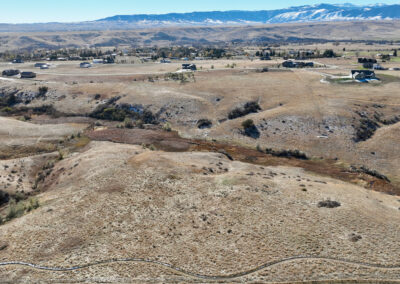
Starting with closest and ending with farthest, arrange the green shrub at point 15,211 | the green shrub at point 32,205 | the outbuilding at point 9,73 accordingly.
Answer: the green shrub at point 15,211 < the green shrub at point 32,205 < the outbuilding at point 9,73

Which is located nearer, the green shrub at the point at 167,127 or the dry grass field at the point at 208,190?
the dry grass field at the point at 208,190

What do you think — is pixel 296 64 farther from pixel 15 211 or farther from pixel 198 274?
pixel 198 274

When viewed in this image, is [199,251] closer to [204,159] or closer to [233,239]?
[233,239]

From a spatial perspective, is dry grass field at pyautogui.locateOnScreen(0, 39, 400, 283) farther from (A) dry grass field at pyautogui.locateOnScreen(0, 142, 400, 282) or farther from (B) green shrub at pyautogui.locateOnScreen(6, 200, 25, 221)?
(B) green shrub at pyautogui.locateOnScreen(6, 200, 25, 221)

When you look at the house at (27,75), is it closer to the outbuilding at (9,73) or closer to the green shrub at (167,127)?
the outbuilding at (9,73)

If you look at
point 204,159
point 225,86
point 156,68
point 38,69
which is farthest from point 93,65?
point 204,159

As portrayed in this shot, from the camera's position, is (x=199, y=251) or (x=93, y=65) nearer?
(x=199, y=251)

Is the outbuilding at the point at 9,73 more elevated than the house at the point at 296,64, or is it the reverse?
the house at the point at 296,64

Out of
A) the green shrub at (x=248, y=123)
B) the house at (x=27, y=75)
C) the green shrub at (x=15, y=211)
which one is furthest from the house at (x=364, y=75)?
the house at (x=27, y=75)
